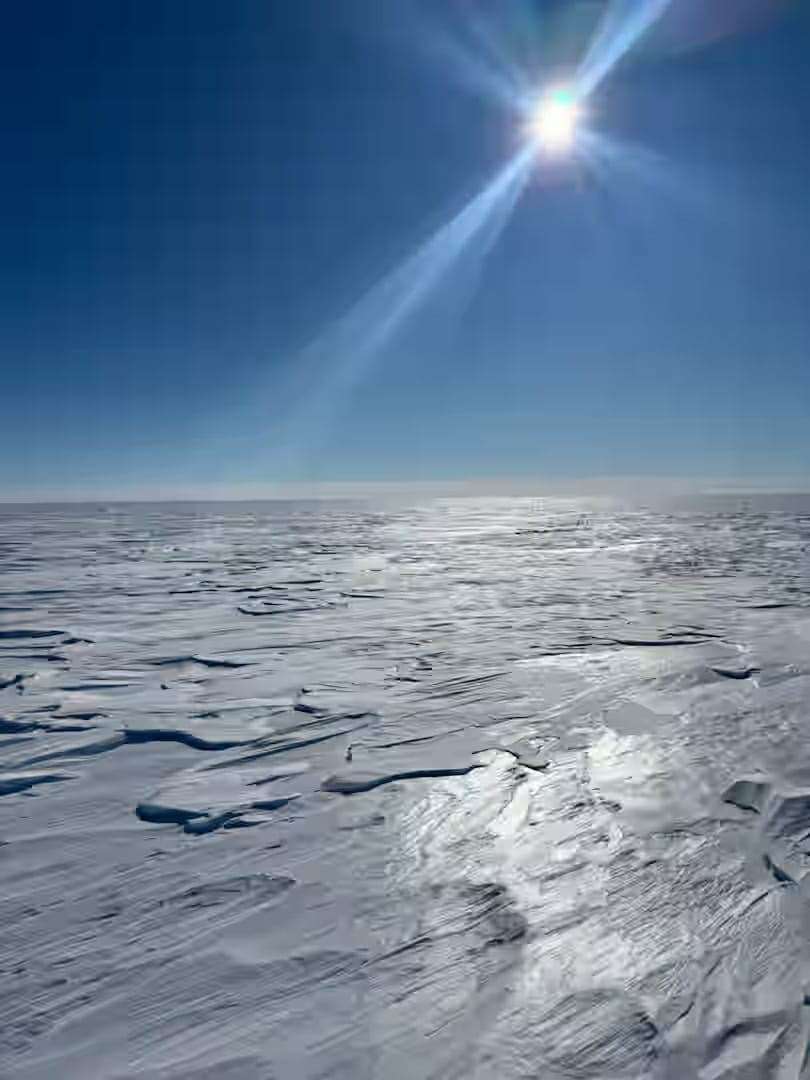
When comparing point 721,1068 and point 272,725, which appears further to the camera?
point 272,725

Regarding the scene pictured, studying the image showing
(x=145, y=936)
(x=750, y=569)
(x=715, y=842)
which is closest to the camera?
(x=145, y=936)

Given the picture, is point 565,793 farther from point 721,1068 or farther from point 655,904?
point 721,1068

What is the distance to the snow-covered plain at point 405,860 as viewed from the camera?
159 cm

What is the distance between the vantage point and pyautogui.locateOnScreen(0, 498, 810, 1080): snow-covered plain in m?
1.59

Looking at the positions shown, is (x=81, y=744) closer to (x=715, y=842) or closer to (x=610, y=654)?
(x=715, y=842)

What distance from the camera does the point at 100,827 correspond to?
258 cm

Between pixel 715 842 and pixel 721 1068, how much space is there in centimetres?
106

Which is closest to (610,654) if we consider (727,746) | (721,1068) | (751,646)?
(751,646)

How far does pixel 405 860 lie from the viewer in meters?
2.32

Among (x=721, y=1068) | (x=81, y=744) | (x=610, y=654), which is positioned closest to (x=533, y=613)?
(x=610, y=654)

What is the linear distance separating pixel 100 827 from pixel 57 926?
62 cm

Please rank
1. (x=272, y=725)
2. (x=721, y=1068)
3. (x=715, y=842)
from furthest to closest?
(x=272, y=725)
(x=715, y=842)
(x=721, y=1068)

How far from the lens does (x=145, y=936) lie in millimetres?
1946

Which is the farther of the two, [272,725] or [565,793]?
[272,725]
